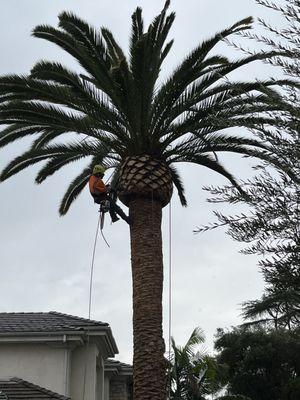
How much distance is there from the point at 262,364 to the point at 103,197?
24.5m

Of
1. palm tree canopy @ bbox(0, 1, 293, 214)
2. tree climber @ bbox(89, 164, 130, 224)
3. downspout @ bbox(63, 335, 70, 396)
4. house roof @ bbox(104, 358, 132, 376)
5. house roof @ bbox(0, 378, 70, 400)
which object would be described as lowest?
house roof @ bbox(0, 378, 70, 400)

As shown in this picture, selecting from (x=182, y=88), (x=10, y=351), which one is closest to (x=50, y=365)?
(x=10, y=351)

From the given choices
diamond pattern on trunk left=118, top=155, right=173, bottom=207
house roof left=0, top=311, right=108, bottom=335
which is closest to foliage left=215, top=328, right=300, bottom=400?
house roof left=0, top=311, right=108, bottom=335

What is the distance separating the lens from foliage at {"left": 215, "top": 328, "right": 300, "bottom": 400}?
3231 cm

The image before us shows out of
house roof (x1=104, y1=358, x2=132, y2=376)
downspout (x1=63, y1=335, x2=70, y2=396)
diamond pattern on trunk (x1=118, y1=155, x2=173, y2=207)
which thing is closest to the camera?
diamond pattern on trunk (x1=118, y1=155, x2=173, y2=207)

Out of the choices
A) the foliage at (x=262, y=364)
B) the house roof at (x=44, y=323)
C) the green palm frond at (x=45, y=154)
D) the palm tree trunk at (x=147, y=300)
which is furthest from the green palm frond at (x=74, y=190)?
the foliage at (x=262, y=364)

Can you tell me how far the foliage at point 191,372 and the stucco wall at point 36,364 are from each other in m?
8.26

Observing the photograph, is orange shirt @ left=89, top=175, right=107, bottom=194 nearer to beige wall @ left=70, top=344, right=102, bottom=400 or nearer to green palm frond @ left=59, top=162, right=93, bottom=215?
green palm frond @ left=59, top=162, right=93, bottom=215

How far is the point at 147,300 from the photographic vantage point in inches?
428

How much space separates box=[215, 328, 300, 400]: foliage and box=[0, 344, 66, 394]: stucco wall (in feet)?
60.1

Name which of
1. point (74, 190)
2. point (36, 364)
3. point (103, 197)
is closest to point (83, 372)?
point (36, 364)

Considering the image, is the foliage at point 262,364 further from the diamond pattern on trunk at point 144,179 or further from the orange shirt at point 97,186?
the orange shirt at point 97,186

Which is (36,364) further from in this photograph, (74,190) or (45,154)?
(45,154)

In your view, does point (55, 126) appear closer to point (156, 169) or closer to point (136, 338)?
point (156, 169)
